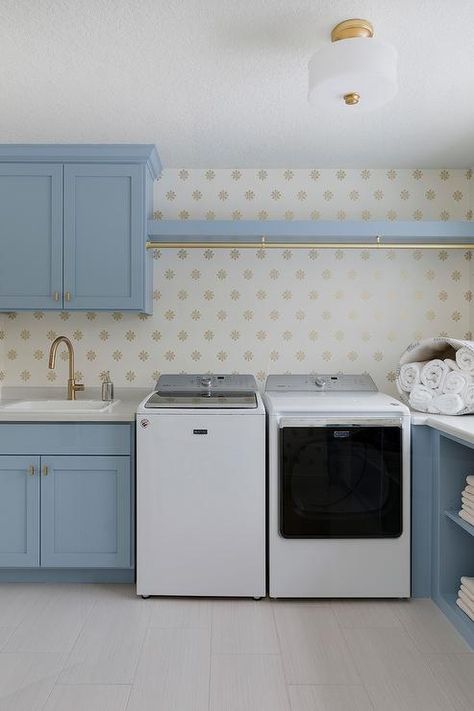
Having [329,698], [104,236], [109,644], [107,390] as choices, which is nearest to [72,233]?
[104,236]

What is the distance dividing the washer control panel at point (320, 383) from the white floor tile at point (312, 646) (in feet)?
3.59

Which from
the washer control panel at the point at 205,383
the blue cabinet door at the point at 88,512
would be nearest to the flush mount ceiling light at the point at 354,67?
the washer control panel at the point at 205,383

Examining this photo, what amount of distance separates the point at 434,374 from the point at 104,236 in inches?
70.5

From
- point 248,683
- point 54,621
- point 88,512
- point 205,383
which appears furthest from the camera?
point 205,383

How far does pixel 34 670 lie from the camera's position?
81.2 inches

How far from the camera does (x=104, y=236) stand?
9.90 feet

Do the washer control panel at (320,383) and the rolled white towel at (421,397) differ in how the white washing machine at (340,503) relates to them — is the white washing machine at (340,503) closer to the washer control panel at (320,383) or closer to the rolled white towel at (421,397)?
the rolled white towel at (421,397)

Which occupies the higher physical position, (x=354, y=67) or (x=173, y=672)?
(x=354, y=67)

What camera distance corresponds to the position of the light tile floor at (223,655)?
1.90 meters

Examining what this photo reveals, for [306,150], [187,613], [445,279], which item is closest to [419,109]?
[306,150]

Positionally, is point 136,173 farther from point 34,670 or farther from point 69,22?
point 34,670

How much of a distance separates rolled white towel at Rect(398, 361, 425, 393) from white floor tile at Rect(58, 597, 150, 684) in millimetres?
1585

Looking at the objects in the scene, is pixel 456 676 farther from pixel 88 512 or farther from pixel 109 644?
pixel 88 512

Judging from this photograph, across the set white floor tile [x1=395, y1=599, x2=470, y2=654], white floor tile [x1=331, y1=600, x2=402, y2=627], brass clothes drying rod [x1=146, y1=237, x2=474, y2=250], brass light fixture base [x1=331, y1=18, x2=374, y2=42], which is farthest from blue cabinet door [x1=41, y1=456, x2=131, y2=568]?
brass light fixture base [x1=331, y1=18, x2=374, y2=42]
